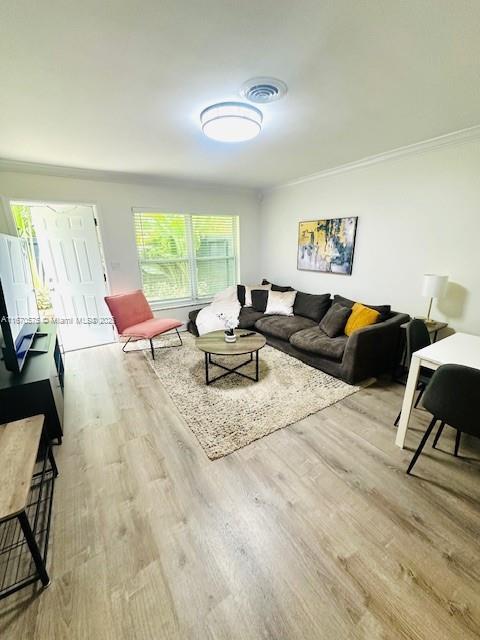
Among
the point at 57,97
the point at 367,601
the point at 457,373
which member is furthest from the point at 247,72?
the point at 367,601

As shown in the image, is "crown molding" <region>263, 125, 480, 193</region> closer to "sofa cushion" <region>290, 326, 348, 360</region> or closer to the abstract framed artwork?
the abstract framed artwork

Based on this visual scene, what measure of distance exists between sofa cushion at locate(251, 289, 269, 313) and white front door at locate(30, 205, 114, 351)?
2.41 metres

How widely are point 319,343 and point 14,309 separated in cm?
301

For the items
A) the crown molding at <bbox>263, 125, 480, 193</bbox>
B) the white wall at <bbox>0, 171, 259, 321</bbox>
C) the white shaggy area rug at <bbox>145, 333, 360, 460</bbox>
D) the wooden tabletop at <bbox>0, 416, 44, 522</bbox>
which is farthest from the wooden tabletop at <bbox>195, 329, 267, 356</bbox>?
the crown molding at <bbox>263, 125, 480, 193</bbox>

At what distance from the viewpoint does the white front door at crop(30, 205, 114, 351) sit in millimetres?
3748

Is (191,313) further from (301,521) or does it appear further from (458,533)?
(458,533)

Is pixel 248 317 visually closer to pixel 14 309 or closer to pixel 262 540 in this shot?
pixel 14 309

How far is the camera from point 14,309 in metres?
2.22

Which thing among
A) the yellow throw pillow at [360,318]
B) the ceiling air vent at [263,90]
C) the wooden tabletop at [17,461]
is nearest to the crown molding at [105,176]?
the ceiling air vent at [263,90]

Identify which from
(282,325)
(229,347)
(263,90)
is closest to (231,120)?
(263,90)

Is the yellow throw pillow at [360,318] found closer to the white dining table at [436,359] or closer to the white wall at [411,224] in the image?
the white wall at [411,224]

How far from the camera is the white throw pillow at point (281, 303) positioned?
4273 millimetres

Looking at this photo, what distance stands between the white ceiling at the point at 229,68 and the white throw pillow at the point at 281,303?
2.23 metres

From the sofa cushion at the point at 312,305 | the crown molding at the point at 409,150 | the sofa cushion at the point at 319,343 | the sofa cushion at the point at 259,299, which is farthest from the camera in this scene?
the sofa cushion at the point at 259,299
